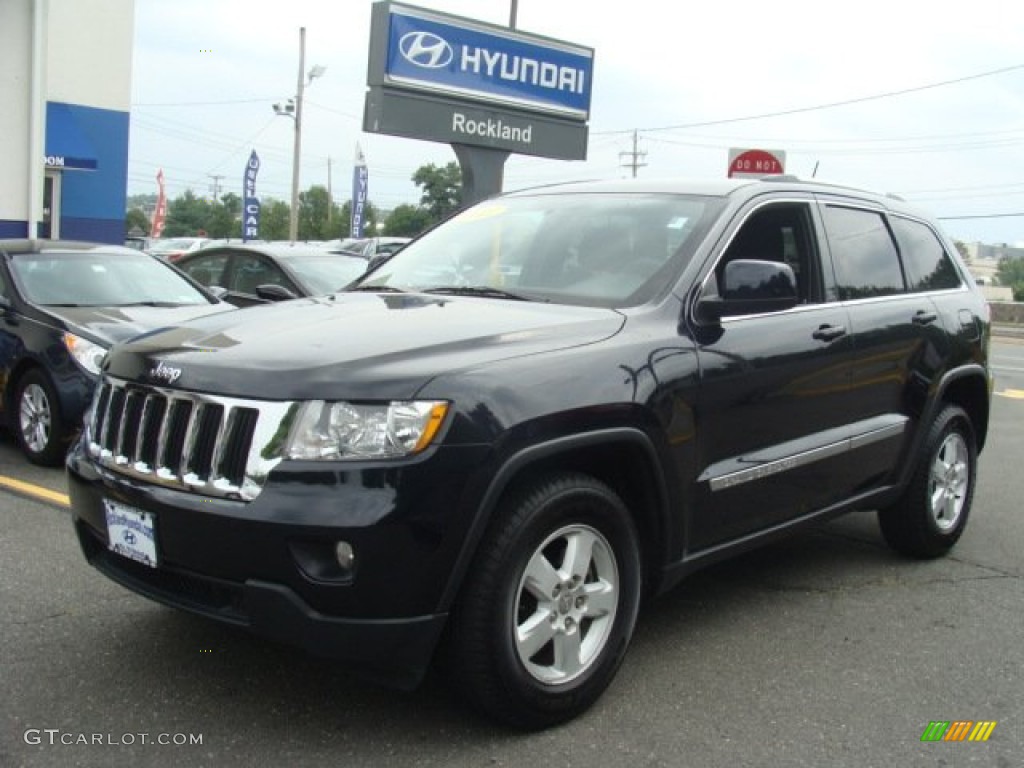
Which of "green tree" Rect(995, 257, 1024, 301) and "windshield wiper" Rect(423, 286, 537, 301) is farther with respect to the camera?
"green tree" Rect(995, 257, 1024, 301)

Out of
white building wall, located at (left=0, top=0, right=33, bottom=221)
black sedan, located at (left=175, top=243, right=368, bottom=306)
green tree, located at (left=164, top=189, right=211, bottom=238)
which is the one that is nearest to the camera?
black sedan, located at (left=175, top=243, right=368, bottom=306)

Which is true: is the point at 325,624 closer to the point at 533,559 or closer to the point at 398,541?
the point at 398,541

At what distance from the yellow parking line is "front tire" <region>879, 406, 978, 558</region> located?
4.41m

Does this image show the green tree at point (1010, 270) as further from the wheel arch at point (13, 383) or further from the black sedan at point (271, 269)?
the wheel arch at point (13, 383)

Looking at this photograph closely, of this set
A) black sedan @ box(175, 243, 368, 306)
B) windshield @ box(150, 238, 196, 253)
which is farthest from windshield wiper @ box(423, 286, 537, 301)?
windshield @ box(150, 238, 196, 253)

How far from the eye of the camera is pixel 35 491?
6062 millimetres

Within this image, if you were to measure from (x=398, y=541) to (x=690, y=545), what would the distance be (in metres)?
1.30

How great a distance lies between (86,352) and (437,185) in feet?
203

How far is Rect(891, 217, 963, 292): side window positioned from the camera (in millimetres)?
5188

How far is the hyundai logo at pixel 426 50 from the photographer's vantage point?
1461 centimetres

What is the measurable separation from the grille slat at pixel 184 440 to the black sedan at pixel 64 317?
315 cm

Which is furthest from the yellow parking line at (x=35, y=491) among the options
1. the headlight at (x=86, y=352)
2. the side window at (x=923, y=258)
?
the side window at (x=923, y=258)

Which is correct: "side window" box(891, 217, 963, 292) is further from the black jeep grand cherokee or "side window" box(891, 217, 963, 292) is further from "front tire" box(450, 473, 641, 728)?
"front tire" box(450, 473, 641, 728)

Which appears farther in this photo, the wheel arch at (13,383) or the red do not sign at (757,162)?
the red do not sign at (757,162)
